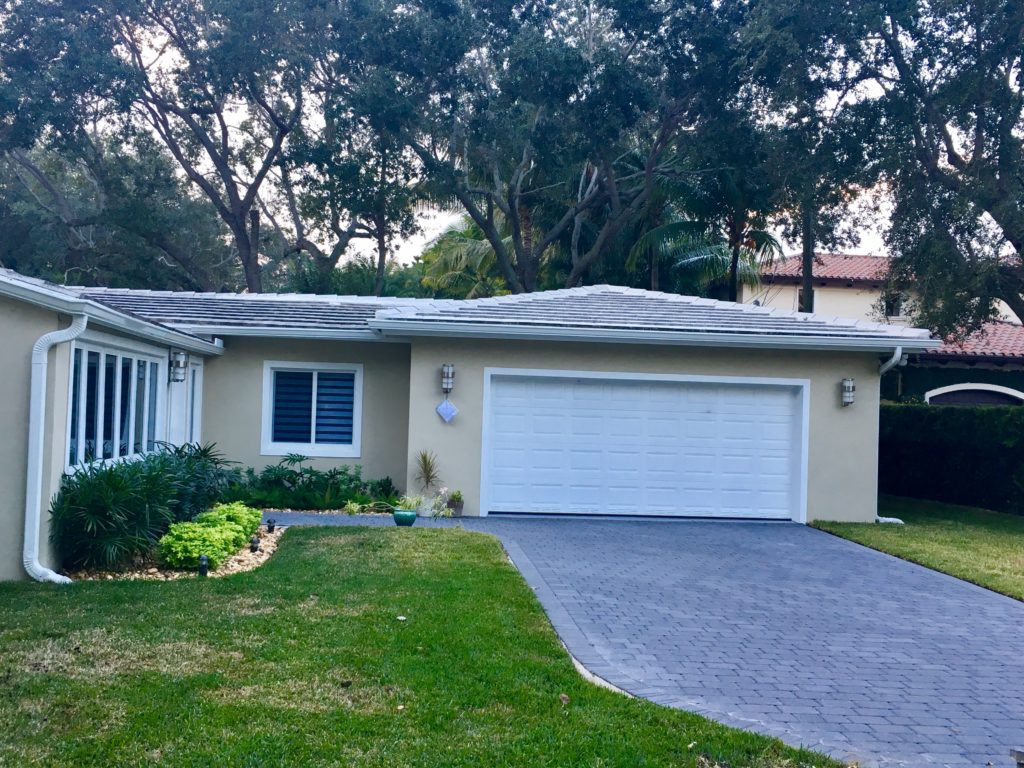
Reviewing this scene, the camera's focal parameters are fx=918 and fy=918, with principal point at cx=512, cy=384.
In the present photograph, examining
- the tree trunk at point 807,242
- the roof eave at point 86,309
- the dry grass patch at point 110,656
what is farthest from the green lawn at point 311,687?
the tree trunk at point 807,242

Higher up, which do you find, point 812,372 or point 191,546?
point 812,372

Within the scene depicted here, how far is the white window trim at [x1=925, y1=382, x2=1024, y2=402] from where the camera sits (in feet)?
86.9

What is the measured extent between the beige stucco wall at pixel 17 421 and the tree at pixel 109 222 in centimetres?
1913

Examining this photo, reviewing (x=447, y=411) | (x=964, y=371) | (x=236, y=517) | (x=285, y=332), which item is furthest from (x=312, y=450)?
(x=964, y=371)

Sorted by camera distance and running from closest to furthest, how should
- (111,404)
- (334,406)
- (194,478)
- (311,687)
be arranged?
(311,687), (111,404), (194,478), (334,406)

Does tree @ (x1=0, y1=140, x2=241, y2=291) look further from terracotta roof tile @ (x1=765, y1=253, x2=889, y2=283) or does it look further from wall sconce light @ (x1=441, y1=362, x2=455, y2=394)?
terracotta roof tile @ (x1=765, y1=253, x2=889, y2=283)

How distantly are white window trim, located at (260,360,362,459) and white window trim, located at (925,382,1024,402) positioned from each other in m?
18.4

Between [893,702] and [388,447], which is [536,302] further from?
[893,702]

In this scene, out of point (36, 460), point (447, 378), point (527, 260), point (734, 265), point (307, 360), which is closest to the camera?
point (36, 460)

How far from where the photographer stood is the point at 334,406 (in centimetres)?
1526

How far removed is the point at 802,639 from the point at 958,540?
682 cm

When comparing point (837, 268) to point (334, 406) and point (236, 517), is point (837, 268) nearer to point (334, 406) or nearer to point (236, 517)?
point (334, 406)

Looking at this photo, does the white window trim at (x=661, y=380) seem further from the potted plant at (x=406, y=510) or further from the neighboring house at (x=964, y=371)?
the neighboring house at (x=964, y=371)

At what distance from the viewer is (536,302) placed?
15.2 meters
